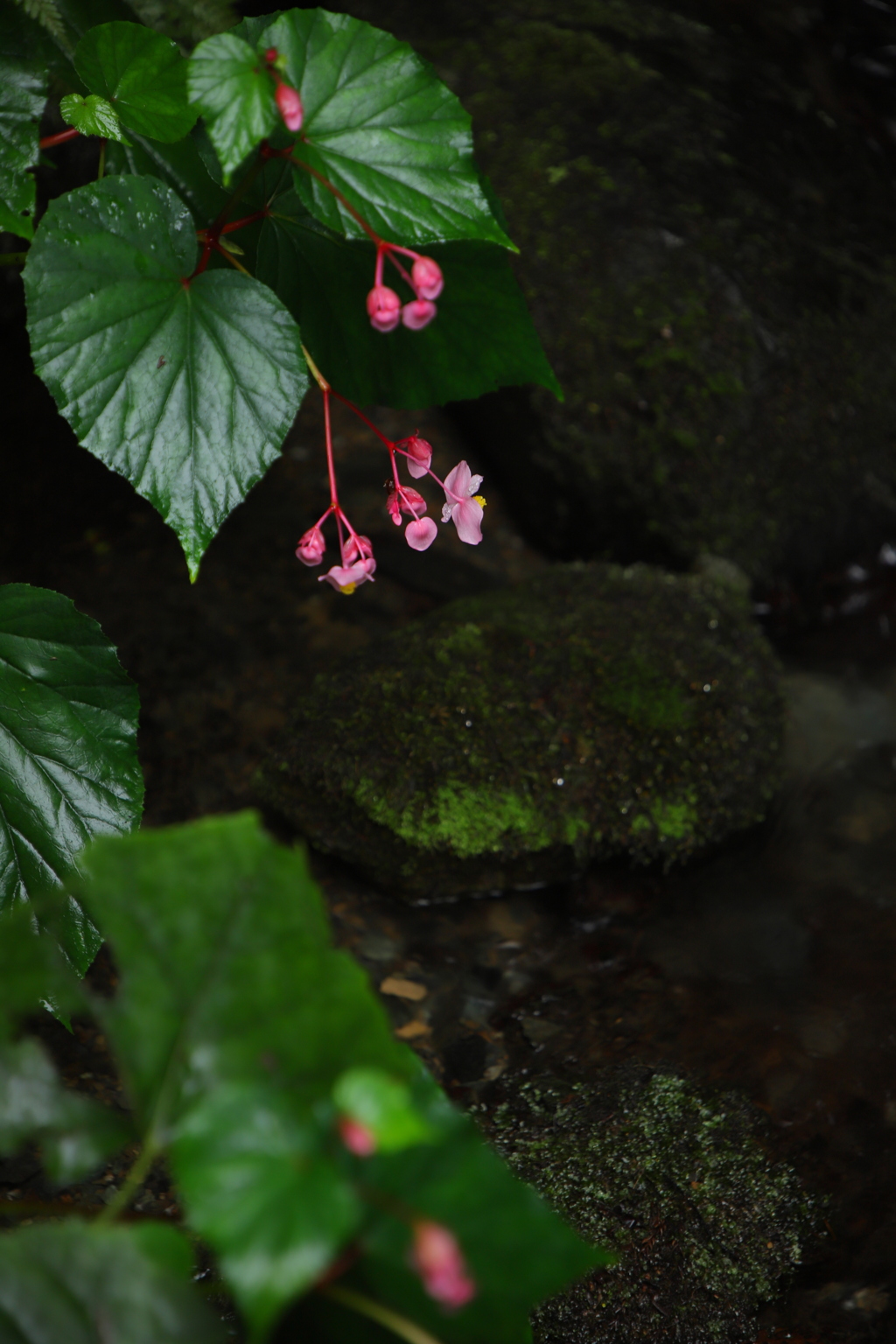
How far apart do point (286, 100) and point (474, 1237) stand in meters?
0.82

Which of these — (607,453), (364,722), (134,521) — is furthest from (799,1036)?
(134,521)

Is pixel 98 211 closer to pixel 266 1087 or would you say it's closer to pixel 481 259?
pixel 481 259

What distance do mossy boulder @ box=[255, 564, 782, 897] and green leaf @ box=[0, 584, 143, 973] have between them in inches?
31.2

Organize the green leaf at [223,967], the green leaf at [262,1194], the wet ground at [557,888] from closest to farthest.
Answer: the green leaf at [262,1194] → the green leaf at [223,967] → the wet ground at [557,888]

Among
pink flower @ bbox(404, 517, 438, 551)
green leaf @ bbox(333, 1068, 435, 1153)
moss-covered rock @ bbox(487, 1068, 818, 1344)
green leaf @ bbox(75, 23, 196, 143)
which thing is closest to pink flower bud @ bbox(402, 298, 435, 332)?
pink flower @ bbox(404, 517, 438, 551)

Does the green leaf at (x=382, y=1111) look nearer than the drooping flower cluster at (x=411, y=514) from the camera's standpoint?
Yes

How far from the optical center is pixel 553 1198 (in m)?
1.23

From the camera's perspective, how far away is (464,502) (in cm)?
97

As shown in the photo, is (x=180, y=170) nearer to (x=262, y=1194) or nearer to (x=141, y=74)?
(x=141, y=74)

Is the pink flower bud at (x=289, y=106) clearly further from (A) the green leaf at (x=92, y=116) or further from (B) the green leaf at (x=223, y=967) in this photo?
(B) the green leaf at (x=223, y=967)

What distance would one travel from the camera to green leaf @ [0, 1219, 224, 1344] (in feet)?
1.56

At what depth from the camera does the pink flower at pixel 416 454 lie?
990 mm

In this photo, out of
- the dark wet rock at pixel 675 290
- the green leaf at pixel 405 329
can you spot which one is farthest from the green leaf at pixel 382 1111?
the dark wet rock at pixel 675 290

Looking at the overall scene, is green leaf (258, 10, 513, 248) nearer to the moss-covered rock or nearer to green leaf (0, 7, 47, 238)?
green leaf (0, 7, 47, 238)
